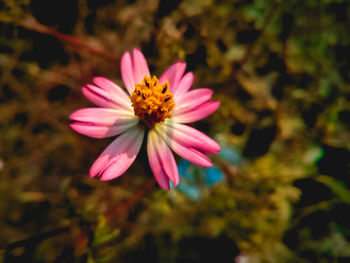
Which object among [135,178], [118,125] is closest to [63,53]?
[135,178]

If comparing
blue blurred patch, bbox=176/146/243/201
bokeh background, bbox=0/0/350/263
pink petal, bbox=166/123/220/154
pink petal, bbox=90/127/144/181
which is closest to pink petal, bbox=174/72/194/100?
pink petal, bbox=166/123/220/154

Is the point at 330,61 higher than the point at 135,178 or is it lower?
lower

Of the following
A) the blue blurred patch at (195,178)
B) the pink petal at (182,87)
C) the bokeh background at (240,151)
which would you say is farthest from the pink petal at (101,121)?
the blue blurred patch at (195,178)

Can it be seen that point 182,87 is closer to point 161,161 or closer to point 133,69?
point 133,69

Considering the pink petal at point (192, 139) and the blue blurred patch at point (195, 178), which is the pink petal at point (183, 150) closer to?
the pink petal at point (192, 139)

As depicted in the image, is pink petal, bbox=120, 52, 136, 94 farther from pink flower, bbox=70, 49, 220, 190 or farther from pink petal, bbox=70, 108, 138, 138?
pink petal, bbox=70, 108, 138, 138

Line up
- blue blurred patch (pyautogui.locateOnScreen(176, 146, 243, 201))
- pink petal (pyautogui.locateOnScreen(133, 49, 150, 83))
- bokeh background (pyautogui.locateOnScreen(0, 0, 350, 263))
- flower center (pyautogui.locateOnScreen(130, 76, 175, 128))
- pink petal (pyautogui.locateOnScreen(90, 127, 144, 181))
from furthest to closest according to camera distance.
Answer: blue blurred patch (pyautogui.locateOnScreen(176, 146, 243, 201)) < bokeh background (pyautogui.locateOnScreen(0, 0, 350, 263)) < pink petal (pyautogui.locateOnScreen(133, 49, 150, 83)) < flower center (pyautogui.locateOnScreen(130, 76, 175, 128)) < pink petal (pyautogui.locateOnScreen(90, 127, 144, 181))

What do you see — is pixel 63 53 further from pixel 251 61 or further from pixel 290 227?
→ pixel 290 227
